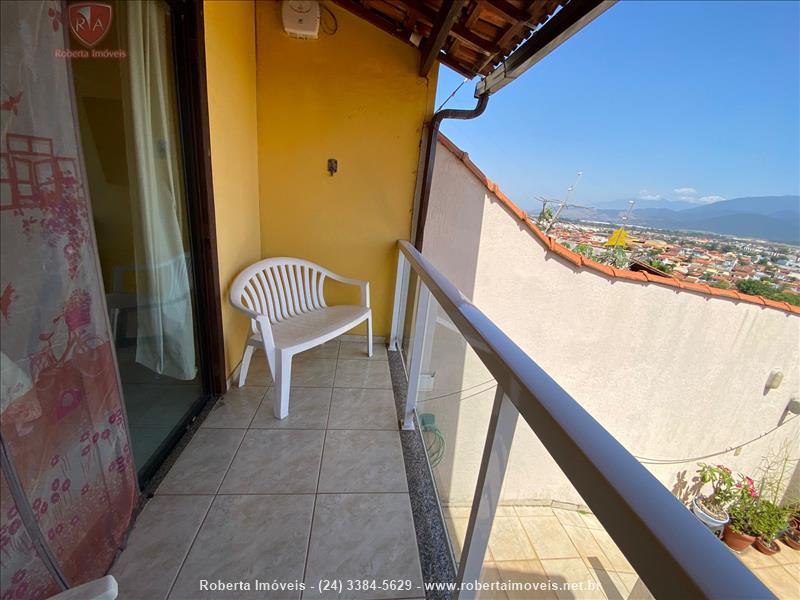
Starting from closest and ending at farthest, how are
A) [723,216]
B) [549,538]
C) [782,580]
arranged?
[549,538] → [782,580] → [723,216]

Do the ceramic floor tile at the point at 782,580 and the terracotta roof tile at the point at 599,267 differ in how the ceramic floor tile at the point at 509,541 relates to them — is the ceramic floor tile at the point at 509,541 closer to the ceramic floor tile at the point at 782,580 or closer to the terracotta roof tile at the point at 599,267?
the ceramic floor tile at the point at 782,580

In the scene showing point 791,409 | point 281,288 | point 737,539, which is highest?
point 281,288

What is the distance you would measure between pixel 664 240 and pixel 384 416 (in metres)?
3.60

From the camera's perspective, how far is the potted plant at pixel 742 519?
3.05m

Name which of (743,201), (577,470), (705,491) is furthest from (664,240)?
(577,470)

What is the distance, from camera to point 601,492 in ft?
1.60

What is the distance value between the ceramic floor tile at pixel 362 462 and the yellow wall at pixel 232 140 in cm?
101

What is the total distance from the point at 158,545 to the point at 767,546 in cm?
471

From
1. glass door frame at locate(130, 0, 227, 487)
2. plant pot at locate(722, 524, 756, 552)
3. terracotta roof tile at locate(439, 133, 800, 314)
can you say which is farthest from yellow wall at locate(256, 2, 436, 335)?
plant pot at locate(722, 524, 756, 552)

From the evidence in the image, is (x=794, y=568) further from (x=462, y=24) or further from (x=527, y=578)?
(x=462, y=24)

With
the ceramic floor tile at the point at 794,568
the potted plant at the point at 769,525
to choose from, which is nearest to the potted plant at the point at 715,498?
the potted plant at the point at 769,525

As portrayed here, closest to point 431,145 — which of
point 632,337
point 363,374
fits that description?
point 363,374

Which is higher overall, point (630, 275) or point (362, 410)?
point (630, 275)

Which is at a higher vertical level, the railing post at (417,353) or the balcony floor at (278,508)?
Answer: the railing post at (417,353)
